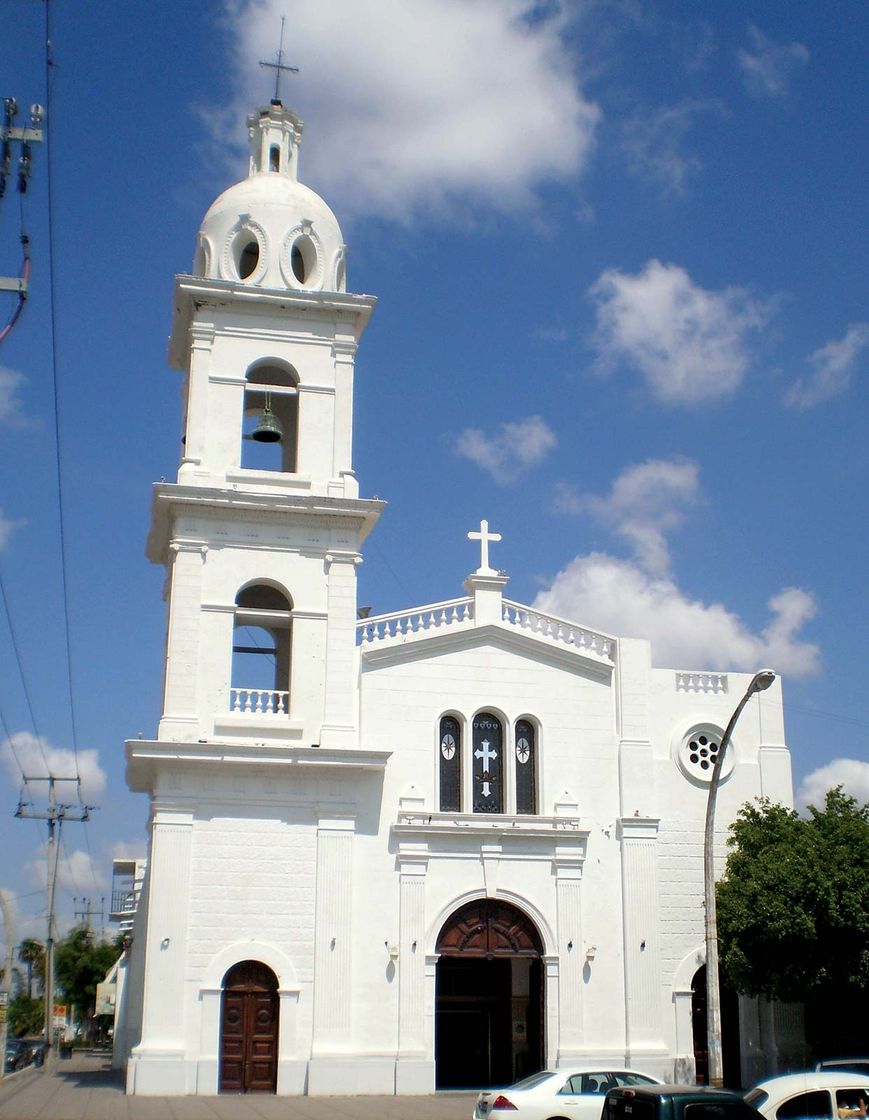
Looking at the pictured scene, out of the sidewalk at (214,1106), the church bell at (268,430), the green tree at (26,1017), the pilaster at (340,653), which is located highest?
the church bell at (268,430)

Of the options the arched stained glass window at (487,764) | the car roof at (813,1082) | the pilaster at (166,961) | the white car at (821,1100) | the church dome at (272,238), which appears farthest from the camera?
the church dome at (272,238)

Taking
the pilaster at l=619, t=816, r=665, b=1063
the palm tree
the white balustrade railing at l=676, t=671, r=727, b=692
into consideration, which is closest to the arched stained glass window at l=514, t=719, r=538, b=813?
the pilaster at l=619, t=816, r=665, b=1063

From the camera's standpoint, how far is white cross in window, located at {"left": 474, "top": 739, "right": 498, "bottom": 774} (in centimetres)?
3094

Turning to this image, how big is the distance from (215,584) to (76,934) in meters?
65.1

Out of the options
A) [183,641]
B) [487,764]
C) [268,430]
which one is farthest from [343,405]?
[487,764]

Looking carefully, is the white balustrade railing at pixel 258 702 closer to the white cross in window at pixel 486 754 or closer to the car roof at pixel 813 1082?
the white cross in window at pixel 486 754

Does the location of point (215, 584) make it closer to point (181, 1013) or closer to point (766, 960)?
point (181, 1013)

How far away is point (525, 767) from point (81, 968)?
197 ft

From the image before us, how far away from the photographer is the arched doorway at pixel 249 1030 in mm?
27312

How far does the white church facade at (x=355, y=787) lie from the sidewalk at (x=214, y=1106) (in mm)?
724

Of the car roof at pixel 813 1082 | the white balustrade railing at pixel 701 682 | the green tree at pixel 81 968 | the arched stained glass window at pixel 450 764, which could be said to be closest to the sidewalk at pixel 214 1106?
the arched stained glass window at pixel 450 764

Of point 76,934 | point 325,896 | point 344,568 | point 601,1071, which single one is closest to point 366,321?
point 344,568

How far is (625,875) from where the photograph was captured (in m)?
30.6

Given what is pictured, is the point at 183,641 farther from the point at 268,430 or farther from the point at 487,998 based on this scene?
the point at 487,998
